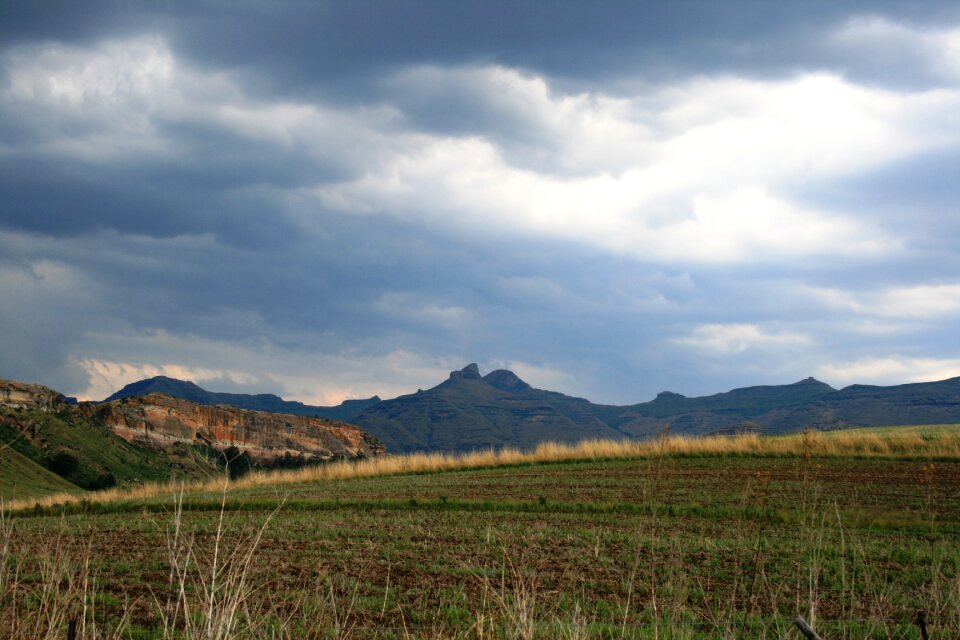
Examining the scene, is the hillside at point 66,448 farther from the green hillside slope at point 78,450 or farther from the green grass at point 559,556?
the green grass at point 559,556

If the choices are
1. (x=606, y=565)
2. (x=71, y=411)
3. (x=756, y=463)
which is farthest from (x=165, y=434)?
(x=606, y=565)

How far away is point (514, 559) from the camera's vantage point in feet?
38.2

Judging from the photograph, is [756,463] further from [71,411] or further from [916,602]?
[71,411]

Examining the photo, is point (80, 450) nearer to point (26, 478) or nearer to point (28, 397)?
point (28, 397)

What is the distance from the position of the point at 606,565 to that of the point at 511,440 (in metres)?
190

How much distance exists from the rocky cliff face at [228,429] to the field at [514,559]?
43.5 metres

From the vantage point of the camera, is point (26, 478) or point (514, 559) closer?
point (514, 559)

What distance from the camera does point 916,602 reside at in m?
9.28

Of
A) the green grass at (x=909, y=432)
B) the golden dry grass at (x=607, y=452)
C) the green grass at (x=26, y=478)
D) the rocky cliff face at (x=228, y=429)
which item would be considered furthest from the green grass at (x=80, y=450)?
the green grass at (x=909, y=432)

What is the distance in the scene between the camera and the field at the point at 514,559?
20.3 ft

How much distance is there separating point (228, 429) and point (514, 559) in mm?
79342

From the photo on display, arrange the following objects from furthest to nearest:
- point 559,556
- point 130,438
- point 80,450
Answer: point 130,438 < point 80,450 < point 559,556

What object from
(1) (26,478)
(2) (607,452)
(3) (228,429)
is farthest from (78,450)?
(3) (228,429)

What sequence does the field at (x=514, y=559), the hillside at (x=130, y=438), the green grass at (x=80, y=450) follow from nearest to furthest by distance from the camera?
the field at (x=514, y=559), the hillside at (x=130, y=438), the green grass at (x=80, y=450)
